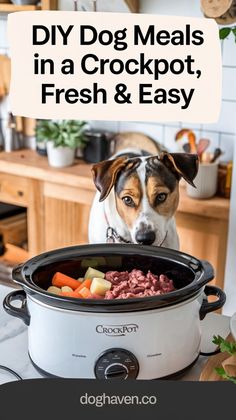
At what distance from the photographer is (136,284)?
2.82ft

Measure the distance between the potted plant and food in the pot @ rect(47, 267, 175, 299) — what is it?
1.35 metres

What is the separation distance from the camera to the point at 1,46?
8.30 ft

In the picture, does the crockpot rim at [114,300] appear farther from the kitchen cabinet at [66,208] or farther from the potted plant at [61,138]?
the potted plant at [61,138]

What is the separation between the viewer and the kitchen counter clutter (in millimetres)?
835

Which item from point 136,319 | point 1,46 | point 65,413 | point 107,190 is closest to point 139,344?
point 136,319

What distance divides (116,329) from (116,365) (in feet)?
0.16

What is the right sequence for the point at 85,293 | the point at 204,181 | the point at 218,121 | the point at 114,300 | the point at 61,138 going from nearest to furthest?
the point at 114,300 < the point at 85,293 < the point at 204,181 < the point at 218,121 < the point at 61,138

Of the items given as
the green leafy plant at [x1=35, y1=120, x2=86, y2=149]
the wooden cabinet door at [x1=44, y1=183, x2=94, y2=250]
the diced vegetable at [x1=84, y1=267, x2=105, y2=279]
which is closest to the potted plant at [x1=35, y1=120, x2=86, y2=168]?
the green leafy plant at [x1=35, y1=120, x2=86, y2=149]

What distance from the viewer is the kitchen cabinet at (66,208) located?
76.0 inches

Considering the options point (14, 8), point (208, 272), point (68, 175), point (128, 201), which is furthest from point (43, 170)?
point (208, 272)

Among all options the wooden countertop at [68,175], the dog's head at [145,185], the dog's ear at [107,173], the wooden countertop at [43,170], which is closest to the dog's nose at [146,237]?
the dog's head at [145,185]

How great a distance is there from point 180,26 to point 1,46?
3.03ft

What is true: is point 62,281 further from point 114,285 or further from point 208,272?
point 208,272

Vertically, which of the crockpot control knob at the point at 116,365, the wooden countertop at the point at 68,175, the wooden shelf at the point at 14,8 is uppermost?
the wooden shelf at the point at 14,8
